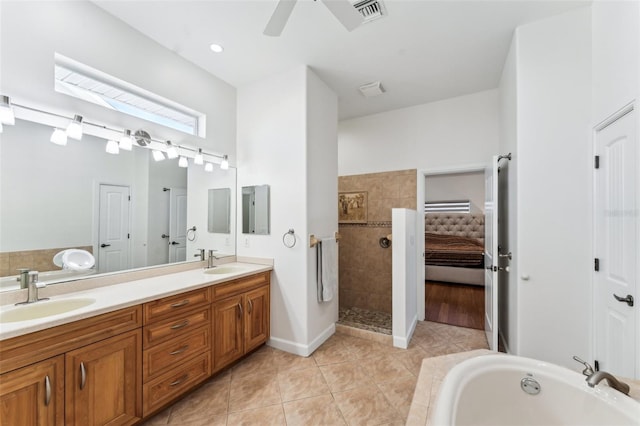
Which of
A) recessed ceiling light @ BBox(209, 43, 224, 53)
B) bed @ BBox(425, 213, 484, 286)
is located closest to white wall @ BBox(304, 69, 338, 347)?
recessed ceiling light @ BBox(209, 43, 224, 53)

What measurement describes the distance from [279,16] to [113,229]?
192 cm

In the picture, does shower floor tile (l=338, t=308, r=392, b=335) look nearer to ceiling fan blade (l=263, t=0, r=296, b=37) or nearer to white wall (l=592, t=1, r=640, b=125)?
white wall (l=592, t=1, r=640, b=125)

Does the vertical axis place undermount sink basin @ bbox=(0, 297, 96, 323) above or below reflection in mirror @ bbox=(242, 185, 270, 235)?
below

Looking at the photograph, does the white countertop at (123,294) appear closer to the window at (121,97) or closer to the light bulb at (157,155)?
the light bulb at (157,155)

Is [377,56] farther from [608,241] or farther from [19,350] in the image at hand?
[19,350]

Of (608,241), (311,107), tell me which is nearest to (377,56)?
(311,107)

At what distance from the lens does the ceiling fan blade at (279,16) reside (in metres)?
1.34

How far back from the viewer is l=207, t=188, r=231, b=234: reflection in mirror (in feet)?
9.39

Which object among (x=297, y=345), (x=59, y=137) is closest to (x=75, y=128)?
(x=59, y=137)

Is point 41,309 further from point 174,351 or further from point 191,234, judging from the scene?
point 191,234

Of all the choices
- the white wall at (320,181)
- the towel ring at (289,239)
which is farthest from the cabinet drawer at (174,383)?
the towel ring at (289,239)

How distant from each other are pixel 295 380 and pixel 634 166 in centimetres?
265

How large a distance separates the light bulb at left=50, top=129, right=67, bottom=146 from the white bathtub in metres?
2.66

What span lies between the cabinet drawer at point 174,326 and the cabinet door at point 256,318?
0.46 meters
